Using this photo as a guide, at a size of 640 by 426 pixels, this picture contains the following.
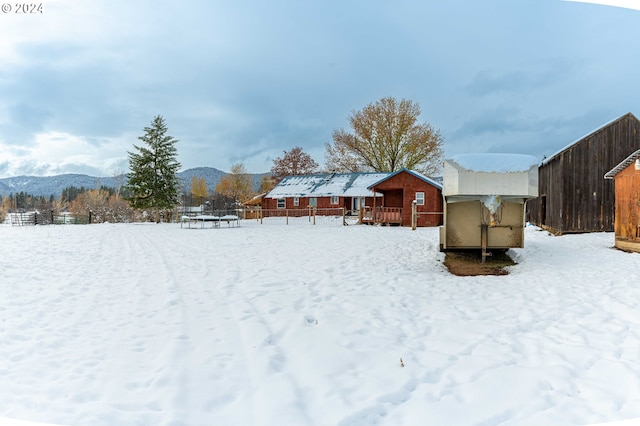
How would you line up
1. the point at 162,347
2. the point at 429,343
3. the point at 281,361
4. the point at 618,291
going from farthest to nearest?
the point at 618,291 → the point at 429,343 → the point at 162,347 → the point at 281,361

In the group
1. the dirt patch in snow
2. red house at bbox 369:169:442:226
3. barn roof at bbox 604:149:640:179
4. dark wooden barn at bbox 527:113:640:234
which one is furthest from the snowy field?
red house at bbox 369:169:442:226

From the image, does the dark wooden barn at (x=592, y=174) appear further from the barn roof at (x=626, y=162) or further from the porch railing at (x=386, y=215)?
the porch railing at (x=386, y=215)

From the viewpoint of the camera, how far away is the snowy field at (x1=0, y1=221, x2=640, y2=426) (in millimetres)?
2889

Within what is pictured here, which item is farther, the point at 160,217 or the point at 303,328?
the point at 160,217

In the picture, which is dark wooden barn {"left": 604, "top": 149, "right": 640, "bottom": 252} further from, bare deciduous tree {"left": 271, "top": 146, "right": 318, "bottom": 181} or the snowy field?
bare deciduous tree {"left": 271, "top": 146, "right": 318, "bottom": 181}

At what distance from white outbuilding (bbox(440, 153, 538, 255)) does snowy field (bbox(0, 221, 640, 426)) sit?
165cm

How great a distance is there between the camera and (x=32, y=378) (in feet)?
10.7

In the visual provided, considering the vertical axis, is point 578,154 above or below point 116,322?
above

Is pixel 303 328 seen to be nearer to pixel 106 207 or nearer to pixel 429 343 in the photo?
pixel 429 343

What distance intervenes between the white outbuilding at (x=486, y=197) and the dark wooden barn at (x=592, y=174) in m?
6.71

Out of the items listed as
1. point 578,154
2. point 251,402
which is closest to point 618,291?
point 251,402

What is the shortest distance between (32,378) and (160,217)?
30.9 m

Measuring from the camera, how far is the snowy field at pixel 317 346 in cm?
289

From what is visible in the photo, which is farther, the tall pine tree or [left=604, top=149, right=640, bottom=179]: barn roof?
the tall pine tree
